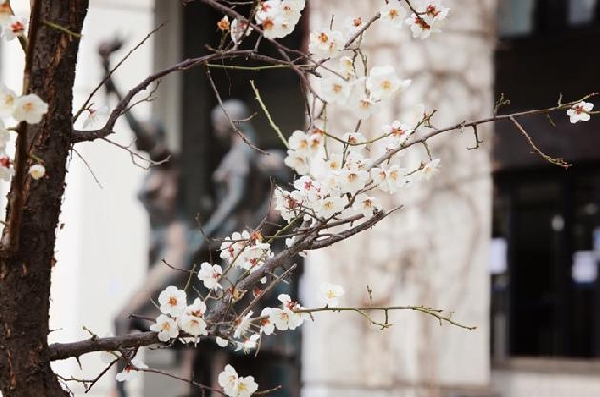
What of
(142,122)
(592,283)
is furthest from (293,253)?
(592,283)

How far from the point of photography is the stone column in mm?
7441

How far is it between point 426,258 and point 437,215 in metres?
0.27

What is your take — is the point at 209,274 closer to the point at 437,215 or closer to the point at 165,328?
the point at 165,328

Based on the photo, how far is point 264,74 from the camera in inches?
395

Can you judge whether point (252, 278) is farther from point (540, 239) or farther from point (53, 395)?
point (540, 239)

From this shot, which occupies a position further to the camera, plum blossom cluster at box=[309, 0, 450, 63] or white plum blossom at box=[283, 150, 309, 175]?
plum blossom cluster at box=[309, 0, 450, 63]

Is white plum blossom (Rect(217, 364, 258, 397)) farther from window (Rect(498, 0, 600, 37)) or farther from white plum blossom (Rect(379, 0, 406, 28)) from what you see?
window (Rect(498, 0, 600, 37))

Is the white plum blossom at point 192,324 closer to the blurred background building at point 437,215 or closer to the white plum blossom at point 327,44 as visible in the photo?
the white plum blossom at point 327,44

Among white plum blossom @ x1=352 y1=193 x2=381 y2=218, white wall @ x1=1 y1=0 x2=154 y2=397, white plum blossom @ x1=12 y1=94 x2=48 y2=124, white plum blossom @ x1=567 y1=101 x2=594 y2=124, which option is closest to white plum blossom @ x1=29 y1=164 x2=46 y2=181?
white plum blossom @ x1=12 y1=94 x2=48 y2=124

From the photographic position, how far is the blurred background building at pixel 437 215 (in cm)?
748

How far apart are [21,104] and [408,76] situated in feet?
19.3

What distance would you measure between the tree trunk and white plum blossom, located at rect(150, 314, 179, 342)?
166 mm

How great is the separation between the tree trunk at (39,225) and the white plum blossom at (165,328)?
17cm

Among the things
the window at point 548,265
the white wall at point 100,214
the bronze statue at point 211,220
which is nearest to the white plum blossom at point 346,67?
the bronze statue at point 211,220
